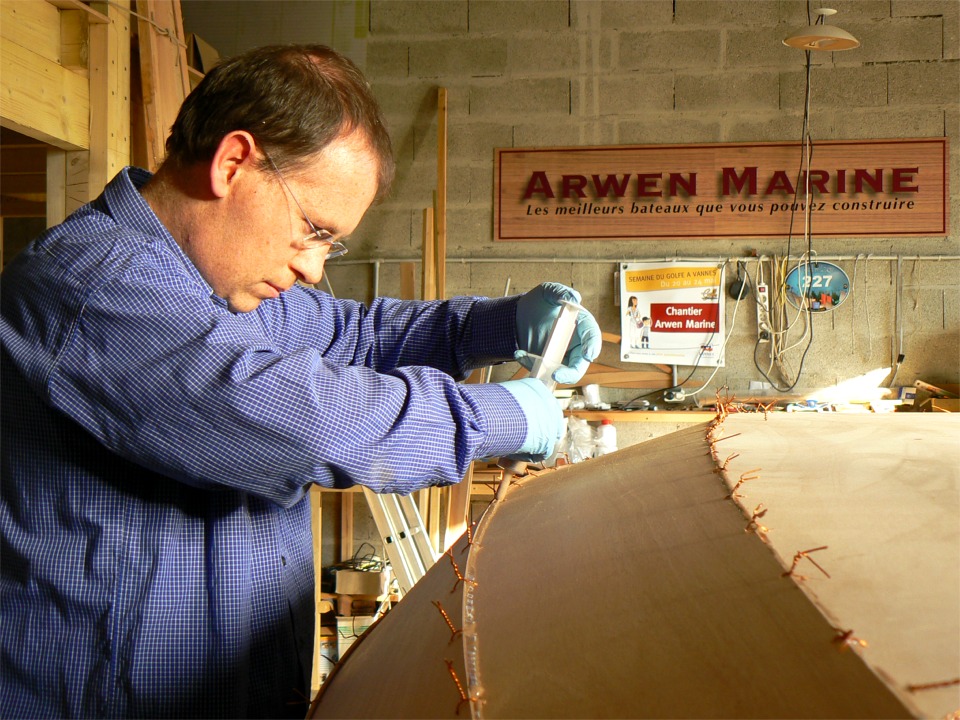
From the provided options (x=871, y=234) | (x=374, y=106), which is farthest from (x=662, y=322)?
(x=374, y=106)

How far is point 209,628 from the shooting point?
3.81 feet

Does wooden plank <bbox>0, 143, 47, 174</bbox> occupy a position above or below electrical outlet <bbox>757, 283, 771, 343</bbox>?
above

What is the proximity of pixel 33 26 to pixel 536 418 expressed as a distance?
7.76ft

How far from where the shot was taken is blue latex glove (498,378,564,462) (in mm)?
1264

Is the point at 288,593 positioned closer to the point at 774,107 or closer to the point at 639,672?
the point at 639,672

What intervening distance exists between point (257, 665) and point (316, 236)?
682mm

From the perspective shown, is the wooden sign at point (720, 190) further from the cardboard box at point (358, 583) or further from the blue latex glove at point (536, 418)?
the blue latex glove at point (536, 418)

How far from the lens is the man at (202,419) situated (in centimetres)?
99

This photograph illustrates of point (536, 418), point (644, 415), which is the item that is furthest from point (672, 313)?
point (536, 418)

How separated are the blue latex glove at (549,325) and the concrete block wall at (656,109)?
3.27 meters

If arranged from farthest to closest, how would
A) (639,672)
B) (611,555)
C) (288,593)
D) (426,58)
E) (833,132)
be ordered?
1. (426,58)
2. (833,132)
3. (288,593)
4. (611,555)
5. (639,672)

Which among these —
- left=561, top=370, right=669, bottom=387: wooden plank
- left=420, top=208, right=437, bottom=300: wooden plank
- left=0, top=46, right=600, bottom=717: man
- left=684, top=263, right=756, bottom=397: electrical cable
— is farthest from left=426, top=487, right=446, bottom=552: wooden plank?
left=0, top=46, right=600, bottom=717: man

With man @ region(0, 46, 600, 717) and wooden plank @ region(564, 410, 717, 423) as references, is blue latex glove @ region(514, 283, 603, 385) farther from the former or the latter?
wooden plank @ region(564, 410, 717, 423)

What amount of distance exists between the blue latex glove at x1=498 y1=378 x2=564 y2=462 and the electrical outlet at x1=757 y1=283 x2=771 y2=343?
12.8 feet
